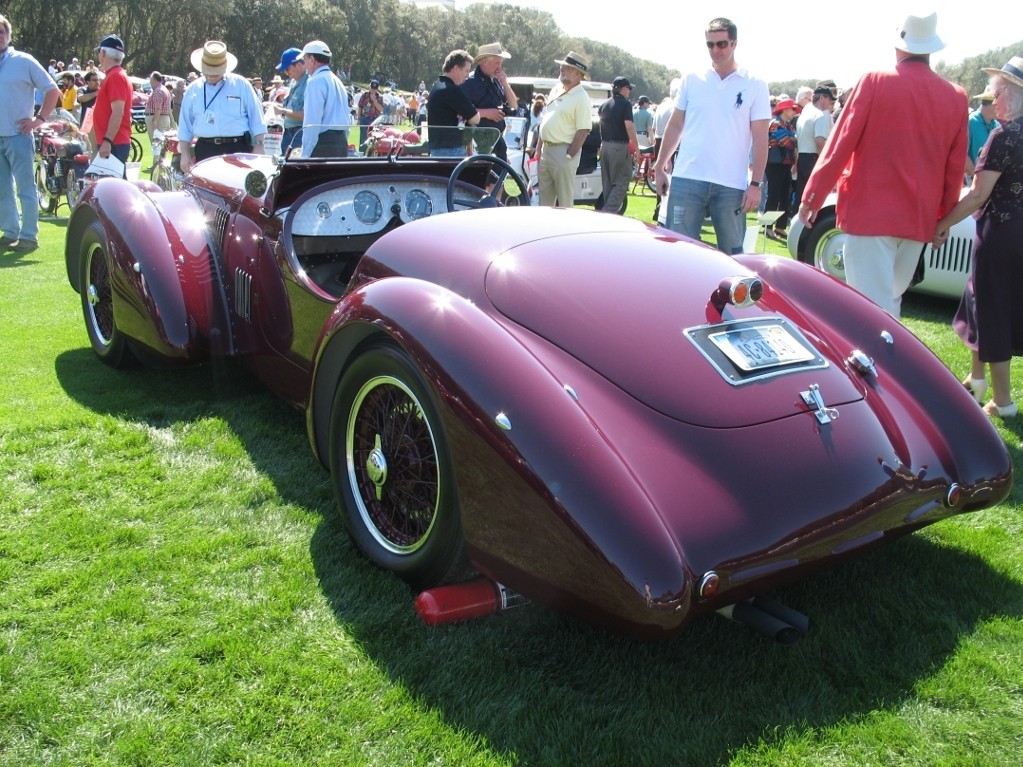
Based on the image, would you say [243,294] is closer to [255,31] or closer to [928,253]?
[928,253]

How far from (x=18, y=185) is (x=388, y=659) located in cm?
768

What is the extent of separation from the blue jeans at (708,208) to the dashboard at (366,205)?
1986 mm

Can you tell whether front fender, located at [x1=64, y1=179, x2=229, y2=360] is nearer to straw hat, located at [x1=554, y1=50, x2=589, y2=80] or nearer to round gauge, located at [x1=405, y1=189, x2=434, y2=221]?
round gauge, located at [x1=405, y1=189, x2=434, y2=221]

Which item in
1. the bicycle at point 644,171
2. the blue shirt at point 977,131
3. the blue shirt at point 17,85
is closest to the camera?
the blue shirt at point 17,85

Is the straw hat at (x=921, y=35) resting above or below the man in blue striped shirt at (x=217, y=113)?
above

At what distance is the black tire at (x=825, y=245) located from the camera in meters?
7.36

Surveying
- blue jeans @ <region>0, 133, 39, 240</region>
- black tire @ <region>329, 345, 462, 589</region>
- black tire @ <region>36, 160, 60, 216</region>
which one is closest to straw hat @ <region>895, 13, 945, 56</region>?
black tire @ <region>329, 345, 462, 589</region>

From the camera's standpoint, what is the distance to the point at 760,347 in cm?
280

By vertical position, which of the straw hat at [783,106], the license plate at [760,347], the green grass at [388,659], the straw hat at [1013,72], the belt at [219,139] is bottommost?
the green grass at [388,659]

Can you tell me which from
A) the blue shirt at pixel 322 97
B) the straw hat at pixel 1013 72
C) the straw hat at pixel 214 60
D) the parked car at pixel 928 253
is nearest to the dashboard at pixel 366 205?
the straw hat at pixel 1013 72

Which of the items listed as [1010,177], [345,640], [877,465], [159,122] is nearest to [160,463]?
[345,640]

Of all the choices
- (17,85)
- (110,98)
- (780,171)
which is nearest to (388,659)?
(17,85)

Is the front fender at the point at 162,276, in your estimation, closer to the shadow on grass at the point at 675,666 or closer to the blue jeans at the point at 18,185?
the shadow on grass at the point at 675,666

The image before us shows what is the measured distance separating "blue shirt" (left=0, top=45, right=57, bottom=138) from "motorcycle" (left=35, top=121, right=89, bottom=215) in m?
2.30
